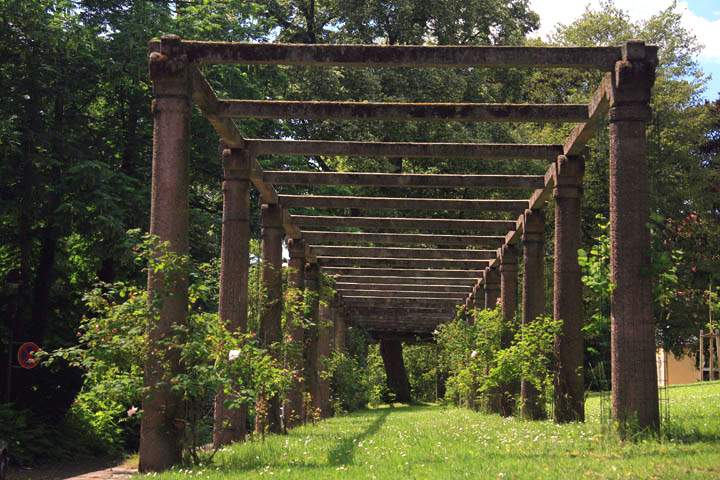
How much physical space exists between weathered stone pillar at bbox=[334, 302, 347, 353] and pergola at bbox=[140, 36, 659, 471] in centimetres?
978

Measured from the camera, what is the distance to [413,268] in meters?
26.3

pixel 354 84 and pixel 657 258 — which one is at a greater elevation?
pixel 354 84

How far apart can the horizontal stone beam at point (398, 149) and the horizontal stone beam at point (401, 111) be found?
179 cm

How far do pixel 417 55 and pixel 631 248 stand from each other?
303 cm

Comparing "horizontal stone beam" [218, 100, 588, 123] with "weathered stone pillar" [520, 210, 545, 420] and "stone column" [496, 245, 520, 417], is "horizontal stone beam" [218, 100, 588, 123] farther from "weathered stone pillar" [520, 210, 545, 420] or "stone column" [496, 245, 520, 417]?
"stone column" [496, 245, 520, 417]

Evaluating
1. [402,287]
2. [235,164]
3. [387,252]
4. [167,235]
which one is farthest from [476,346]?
[167,235]

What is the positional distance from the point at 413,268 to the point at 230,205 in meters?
12.8

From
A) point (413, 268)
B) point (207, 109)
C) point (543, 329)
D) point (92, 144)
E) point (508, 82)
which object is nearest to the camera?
point (207, 109)

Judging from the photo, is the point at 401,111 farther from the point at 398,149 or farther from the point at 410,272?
the point at 410,272

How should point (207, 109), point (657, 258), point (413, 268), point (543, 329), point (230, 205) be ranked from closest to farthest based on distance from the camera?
1. point (657, 258)
2. point (207, 109)
3. point (230, 205)
4. point (543, 329)
5. point (413, 268)

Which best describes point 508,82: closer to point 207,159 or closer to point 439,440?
point 207,159

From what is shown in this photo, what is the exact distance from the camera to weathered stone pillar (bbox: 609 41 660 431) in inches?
387

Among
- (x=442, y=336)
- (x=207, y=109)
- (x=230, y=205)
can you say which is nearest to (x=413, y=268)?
(x=442, y=336)

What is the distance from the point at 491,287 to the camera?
26.5 metres
